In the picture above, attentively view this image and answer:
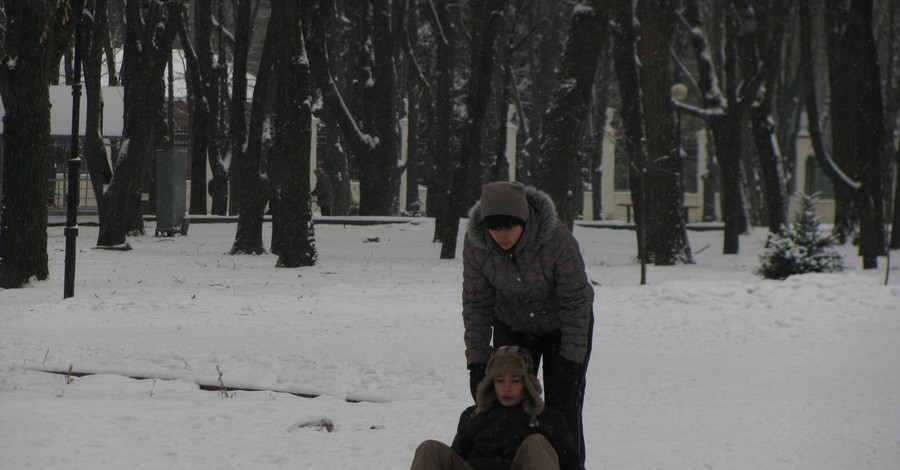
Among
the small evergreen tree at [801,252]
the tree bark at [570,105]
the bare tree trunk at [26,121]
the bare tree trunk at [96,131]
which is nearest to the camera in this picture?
the bare tree trunk at [26,121]

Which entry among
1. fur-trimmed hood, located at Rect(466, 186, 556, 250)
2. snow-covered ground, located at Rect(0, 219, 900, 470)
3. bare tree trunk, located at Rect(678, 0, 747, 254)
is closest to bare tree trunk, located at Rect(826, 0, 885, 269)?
bare tree trunk, located at Rect(678, 0, 747, 254)

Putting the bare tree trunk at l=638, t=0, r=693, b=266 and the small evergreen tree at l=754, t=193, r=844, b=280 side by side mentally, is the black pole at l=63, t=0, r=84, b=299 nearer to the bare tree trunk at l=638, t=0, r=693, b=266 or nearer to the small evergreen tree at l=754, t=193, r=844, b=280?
the bare tree trunk at l=638, t=0, r=693, b=266

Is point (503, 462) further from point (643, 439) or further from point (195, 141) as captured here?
point (195, 141)

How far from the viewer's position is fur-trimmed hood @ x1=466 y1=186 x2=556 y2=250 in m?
4.62

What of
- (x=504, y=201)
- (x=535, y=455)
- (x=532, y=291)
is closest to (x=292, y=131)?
(x=532, y=291)

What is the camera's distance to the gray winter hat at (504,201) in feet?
14.7

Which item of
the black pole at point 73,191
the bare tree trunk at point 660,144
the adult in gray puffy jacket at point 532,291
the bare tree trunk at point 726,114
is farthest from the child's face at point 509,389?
the bare tree trunk at point 726,114

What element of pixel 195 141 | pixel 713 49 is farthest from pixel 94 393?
pixel 713 49

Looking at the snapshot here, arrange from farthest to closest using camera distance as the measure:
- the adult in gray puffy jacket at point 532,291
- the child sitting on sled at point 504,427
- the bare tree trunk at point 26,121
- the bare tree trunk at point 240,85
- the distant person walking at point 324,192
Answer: the distant person walking at point 324,192 < the bare tree trunk at point 240,85 < the bare tree trunk at point 26,121 < the adult in gray puffy jacket at point 532,291 < the child sitting on sled at point 504,427

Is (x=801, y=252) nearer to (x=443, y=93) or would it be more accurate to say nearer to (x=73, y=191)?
(x=443, y=93)

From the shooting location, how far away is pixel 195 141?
32.1 m

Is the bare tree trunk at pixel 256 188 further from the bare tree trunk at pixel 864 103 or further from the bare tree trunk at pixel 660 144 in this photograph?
the bare tree trunk at pixel 864 103

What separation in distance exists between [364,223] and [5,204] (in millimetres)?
14741

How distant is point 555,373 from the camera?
4.76 m
